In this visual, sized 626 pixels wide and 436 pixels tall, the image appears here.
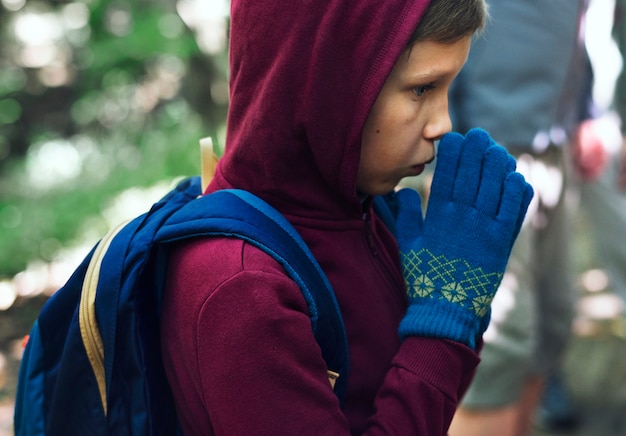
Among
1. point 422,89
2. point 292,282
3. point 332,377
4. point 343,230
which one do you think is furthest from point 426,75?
point 332,377

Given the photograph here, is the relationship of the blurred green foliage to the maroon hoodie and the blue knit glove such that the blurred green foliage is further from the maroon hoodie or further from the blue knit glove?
the blue knit glove

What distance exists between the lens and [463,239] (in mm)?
1406

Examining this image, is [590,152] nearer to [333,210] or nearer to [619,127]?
[619,127]

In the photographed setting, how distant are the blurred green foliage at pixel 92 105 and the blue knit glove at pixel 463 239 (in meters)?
3.37

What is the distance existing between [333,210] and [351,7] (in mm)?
380

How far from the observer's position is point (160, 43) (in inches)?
185

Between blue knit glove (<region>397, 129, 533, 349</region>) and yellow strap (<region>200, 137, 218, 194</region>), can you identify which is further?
yellow strap (<region>200, 137, 218, 194</region>)

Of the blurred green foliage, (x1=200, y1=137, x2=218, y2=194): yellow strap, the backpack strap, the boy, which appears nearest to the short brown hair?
the boy

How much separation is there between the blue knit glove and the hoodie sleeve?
0.46 feet

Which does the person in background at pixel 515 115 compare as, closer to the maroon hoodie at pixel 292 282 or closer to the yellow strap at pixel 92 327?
the maroon hoodie at pixel 292 282

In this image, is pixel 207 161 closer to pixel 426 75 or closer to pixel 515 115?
pixel 426 75

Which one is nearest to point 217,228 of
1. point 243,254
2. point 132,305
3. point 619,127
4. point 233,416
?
point 243,254

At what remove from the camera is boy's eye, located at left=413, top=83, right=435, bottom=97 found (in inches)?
54.5

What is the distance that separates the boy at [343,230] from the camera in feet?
3.97
